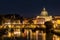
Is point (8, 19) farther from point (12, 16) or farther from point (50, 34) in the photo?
point (50, 34)

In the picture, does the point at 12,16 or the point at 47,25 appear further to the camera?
the point at 12,16

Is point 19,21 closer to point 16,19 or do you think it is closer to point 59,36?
point 16,19

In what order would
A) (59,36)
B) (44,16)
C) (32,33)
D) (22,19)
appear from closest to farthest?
(59,36) < (32,33) < (22,19) < (44,16)

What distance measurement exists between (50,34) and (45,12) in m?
58.4

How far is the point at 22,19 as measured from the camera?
54.2 metres

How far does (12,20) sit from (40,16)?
580 inches

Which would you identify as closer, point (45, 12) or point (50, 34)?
point (50, 34)

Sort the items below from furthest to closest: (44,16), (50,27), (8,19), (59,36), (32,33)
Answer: (44,16) → (8,19) → (32,33) → (50,27) → (59,36)

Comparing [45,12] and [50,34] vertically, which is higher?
[45,12]

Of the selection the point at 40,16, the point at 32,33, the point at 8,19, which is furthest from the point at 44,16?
the point at 32,33

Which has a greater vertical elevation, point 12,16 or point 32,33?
point 12,16

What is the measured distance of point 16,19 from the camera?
5244cm

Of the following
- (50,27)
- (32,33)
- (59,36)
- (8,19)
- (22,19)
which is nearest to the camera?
(59,36)

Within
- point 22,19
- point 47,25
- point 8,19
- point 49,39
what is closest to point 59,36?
point 49,39
